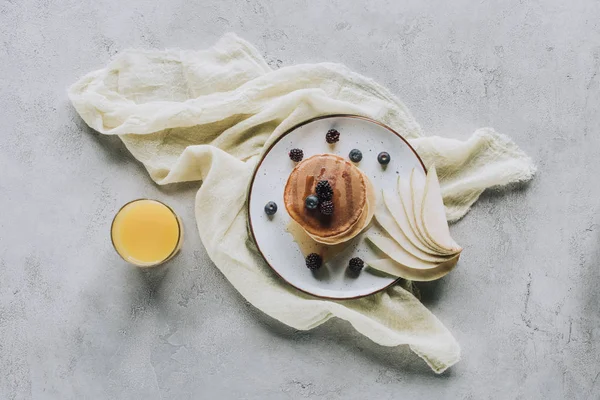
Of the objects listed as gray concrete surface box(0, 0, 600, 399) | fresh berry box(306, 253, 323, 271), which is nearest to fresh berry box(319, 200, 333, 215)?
fresh berry box(306, 253, 323, 271)

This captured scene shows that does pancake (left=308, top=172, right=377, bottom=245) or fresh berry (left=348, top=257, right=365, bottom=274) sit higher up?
pancake (left=308, top=172, right=377, bottom=245)

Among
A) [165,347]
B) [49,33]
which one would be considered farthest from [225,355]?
[49,33]

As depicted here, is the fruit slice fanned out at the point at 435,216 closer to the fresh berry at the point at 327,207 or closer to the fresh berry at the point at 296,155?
the fresh berry at the point at 327,207

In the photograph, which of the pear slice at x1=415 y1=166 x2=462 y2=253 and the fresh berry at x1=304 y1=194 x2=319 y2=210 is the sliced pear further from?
the fresh berry at x1=304 y1=194 x2=319 y2=210

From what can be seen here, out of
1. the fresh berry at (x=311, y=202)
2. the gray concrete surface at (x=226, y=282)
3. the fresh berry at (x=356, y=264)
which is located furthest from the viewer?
the gray concrete surface at (x=226, y=282)

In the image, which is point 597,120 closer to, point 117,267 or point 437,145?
point 437,145

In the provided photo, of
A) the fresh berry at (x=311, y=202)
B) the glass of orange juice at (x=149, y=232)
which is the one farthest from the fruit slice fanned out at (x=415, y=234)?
the glass of orange juice at (x=149, y=232)
